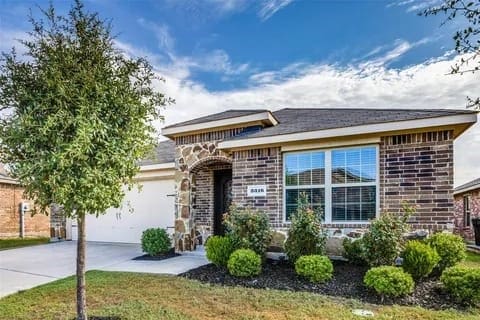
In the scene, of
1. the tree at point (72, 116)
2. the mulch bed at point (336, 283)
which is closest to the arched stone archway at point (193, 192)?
the mulch bed at point (336, 283)

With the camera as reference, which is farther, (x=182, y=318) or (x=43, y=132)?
(x=182, y=318)

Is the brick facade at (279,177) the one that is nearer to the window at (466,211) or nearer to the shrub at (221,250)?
the shrub at (221,250)

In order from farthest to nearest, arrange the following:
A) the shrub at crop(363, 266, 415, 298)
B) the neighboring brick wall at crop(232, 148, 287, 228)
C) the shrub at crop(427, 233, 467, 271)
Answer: the neighboring brick wall at crop(232, 148, 287, 228) < the shrub at crop(427, 233, 467, 271) < the shrub at crop(363, 266, 415, 298)

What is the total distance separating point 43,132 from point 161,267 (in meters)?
5.48

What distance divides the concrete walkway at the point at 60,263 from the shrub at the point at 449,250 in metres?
5.27

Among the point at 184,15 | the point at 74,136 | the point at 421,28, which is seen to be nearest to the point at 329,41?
the point at 421,28

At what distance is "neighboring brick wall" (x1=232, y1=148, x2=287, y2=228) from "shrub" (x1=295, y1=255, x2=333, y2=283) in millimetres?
1831

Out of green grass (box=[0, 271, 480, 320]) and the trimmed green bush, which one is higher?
the trimmed green bush

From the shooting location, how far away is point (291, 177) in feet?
27.8

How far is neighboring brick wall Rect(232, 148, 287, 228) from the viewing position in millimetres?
8531

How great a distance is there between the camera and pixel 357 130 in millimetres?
7441

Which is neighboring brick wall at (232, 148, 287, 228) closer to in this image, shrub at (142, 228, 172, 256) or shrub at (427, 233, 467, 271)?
shrub at (142, 228, 172, 256)

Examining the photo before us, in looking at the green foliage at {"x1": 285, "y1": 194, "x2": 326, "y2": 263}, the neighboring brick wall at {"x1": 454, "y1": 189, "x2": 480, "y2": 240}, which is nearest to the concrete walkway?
the green foliage at {"x1": 285, "y1": 194, "x2": 326, "y2": 263}

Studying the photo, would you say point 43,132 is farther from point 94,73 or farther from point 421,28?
point 421,28
